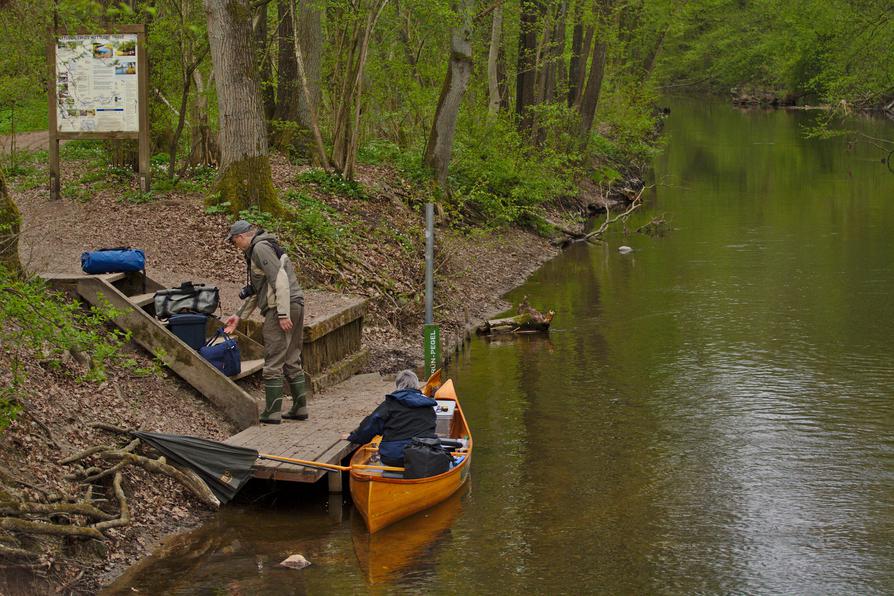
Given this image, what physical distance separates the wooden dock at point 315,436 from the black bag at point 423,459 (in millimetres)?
741

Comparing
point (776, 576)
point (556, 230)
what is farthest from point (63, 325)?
point (556, 230)

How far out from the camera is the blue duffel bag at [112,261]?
1273 centimetres

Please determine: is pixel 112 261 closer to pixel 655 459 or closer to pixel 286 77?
pixel 655 459

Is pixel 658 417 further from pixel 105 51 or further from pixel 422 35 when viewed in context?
pixel 422 35

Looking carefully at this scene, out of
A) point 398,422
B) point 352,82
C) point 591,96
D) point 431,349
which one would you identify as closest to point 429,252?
point 431,349

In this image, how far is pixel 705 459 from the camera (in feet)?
43.2

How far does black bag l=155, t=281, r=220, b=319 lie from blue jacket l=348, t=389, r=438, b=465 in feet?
8.99

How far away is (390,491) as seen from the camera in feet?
34.9

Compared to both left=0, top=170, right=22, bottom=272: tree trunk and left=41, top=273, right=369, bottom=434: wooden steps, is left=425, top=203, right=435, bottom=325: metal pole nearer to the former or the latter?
left=41, top=273, right=369, bottom=434: wooden steps

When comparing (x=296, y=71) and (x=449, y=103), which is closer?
(x=296, y=71)

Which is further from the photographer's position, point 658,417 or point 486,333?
point 486,333

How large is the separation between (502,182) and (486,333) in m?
9.19

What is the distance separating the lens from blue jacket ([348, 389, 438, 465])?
428 inches

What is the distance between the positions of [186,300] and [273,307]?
5.25ft
